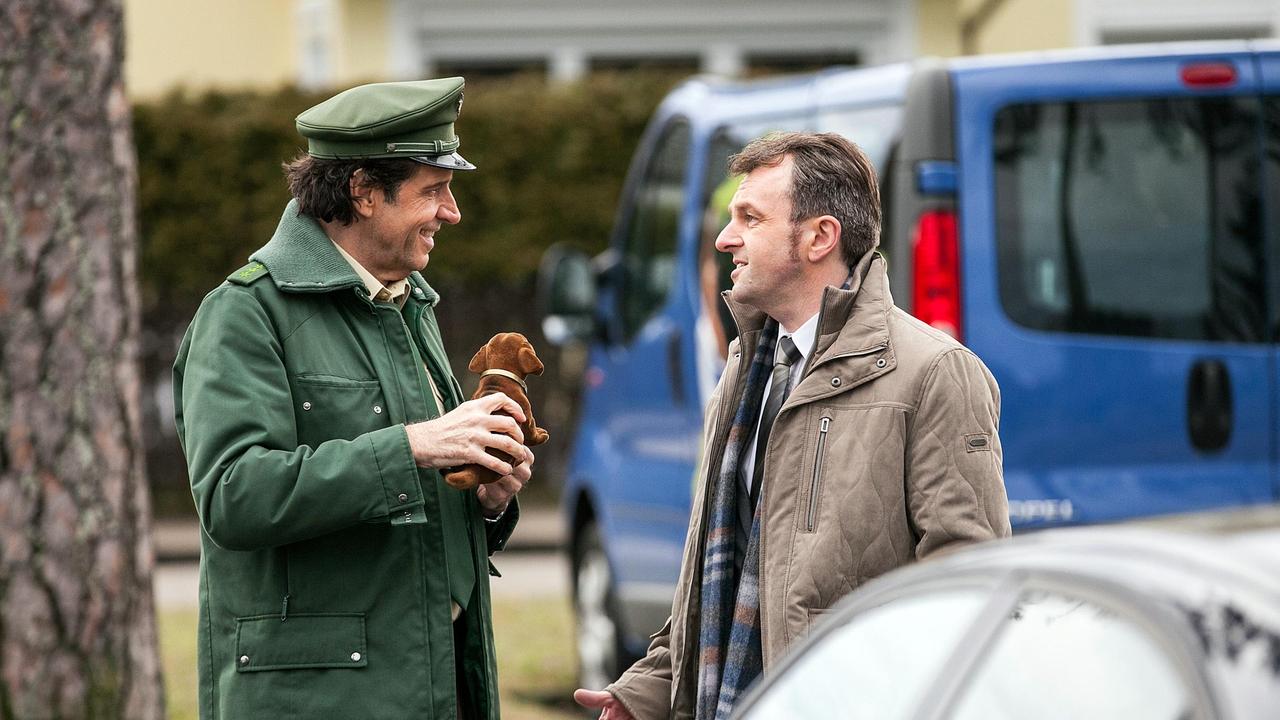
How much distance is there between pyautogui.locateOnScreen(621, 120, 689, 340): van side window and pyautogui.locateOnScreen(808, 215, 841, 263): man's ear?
11.8ft

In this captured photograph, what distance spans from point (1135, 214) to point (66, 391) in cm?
317

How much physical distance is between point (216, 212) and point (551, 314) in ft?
26.9

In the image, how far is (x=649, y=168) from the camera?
7344mm

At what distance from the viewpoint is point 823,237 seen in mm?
3303

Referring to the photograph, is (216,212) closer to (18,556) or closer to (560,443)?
(560,443)

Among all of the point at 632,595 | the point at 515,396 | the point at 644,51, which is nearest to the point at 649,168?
the point at 632,595

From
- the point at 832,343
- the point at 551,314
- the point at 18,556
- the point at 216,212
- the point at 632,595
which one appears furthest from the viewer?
the point at 216,212

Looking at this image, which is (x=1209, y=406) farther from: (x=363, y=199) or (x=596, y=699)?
(x=363, y=199)

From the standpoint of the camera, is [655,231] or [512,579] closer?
[655,231]

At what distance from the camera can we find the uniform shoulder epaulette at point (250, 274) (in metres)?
3.24

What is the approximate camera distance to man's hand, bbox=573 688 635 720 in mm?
3359

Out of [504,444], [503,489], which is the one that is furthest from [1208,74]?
[504,444]

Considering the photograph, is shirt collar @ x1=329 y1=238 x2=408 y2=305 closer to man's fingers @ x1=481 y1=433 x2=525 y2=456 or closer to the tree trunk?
man's fingers @ x1=481 y1=433 x2=525 y2=456

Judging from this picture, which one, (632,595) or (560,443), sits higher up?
(632,595)
